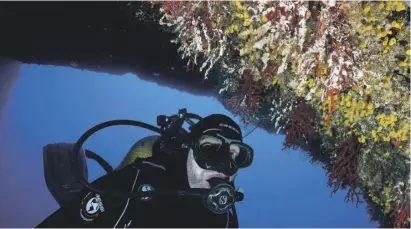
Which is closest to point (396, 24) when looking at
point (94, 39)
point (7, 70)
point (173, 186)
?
point (173, 186)

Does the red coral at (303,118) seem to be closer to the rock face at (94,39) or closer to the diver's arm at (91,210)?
the diver's arm at (91,210)

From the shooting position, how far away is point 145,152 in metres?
4.99

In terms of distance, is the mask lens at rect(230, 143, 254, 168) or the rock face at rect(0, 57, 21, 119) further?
the rock face at rect(0, 57, 21, 119)

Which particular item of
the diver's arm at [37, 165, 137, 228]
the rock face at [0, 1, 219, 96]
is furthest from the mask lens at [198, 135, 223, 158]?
the rock face at [0, 1, 219, 96]

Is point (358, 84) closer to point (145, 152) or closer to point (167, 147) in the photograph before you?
point (167, 147)

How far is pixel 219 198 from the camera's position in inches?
126

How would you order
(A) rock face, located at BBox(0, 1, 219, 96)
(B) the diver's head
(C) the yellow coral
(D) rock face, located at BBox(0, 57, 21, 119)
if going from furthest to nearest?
(D) rock face, located at BBox(0, 57, 21, 119)
(A) rock face, located at BBox(0, 1, 219, 96)
(B) the diver's head
(C) the yellow coral

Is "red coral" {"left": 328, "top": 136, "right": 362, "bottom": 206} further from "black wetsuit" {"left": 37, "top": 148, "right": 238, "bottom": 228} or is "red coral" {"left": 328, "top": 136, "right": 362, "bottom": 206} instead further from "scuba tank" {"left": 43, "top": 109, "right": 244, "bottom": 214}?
"black wetsuit" {"left": 37, "top": 148, "right": 238, "bottom": 228}

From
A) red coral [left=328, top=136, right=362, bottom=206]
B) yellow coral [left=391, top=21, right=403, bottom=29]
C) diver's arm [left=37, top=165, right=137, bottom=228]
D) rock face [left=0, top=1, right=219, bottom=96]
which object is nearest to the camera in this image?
yellow coral [left=391, top=21, right=403, bottom=29]

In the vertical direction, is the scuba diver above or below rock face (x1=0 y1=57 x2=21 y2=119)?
below

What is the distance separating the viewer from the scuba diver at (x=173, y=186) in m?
3.08

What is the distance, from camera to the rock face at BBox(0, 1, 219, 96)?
5.38 metres

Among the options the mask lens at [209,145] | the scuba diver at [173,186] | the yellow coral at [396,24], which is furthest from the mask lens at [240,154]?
the yellow coral at [396,24]

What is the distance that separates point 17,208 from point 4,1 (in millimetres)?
53689
